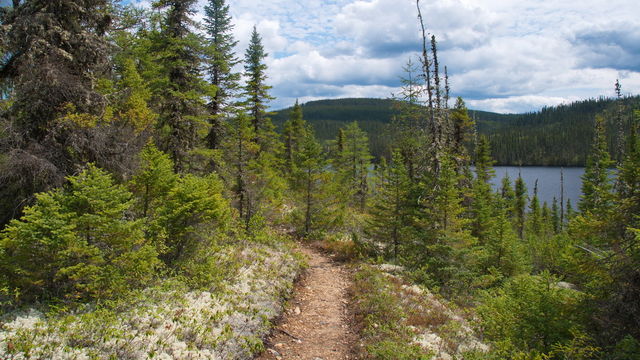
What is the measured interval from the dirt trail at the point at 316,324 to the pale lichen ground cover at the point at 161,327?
446mm

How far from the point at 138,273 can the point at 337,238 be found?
41.4ft

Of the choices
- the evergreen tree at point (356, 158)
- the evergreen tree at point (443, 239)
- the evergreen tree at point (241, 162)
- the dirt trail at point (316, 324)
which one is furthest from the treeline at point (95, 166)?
the evergreen tree at point (356, 158)

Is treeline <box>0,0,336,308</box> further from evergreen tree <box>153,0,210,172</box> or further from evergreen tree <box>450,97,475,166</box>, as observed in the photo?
evergreen tree <box>450,97,475,166</box>

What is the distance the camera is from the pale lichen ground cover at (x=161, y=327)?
5574 millimetres

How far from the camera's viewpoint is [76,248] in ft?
21.4

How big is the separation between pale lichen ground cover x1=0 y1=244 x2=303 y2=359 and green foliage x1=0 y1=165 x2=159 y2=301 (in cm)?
56

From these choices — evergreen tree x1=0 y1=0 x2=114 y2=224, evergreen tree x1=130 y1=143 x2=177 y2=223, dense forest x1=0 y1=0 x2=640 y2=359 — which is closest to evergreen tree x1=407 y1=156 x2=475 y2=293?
dense forest x1=0 y1=0 x2=640 y2=359

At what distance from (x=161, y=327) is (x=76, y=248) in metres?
2.26

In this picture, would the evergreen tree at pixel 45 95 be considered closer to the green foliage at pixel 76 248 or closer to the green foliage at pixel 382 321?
the green foliage at pixel 76 248

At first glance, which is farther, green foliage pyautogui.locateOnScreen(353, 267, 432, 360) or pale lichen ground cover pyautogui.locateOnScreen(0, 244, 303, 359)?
green foliage pyautogui.locateOnScreen(353, 267, 432, 360)

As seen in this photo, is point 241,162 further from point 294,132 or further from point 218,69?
point 294,132

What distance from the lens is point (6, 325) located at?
563cm

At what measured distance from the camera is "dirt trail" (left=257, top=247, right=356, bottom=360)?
310 inches

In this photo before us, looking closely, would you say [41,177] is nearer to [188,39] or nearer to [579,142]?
[188,39]
